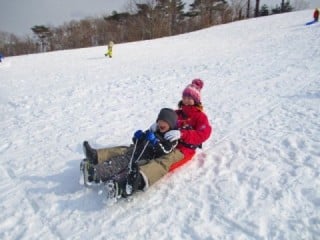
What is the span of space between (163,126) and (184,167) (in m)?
0.60

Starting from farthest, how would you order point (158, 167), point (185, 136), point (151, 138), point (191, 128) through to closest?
point (191, 128), point (185, 136), point (151, 138), point (158, 167)

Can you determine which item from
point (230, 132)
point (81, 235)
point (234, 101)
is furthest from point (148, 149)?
point (234, 101)

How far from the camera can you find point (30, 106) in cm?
694

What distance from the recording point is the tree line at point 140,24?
130 ft

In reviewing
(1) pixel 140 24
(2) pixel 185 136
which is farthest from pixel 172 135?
(1) pixel 140 24

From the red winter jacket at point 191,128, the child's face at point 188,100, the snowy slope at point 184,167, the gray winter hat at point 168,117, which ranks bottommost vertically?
the snowy slope at point 184,167

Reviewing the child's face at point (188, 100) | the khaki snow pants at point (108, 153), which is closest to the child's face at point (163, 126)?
the khaki snow pants at point (108, 153)

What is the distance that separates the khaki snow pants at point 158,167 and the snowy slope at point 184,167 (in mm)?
238

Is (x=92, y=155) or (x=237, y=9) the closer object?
(x=92, y=155)

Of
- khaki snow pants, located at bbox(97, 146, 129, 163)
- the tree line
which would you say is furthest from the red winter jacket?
the tree line

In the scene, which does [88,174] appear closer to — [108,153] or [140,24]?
[108,153]

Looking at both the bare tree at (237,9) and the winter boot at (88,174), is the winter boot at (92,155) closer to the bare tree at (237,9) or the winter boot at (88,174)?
the winter boot at (88,174)

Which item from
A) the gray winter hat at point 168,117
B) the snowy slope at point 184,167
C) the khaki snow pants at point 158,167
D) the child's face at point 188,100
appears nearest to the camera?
the snowy slope at point 184,167

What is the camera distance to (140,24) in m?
39.6
